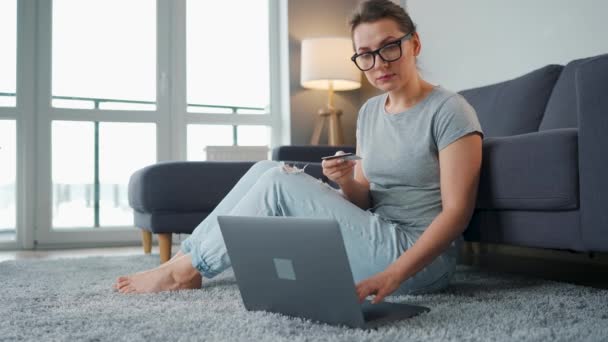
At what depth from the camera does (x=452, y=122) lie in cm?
135

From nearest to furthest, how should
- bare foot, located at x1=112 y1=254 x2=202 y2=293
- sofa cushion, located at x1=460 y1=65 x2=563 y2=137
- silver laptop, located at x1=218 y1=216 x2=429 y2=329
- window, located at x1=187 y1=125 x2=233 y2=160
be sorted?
silver laptop, located at x1=218 y1=216 x2=429 y2=329
bare foot, located at x1=112 y1=254 x2=202 y2=293
sofa cushion, located at x1=460 y1=65 x2=563 y2=137
window, located at x1=187 y1=125 x2=233 y2=160

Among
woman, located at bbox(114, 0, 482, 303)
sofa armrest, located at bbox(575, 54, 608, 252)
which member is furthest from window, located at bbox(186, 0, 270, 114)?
sofa armrest, located at bbox(575, 54, 608, 252)

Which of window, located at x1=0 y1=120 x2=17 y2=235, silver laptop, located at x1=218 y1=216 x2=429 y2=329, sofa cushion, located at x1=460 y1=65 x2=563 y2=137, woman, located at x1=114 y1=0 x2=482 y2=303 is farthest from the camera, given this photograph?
window, located at x1=0 y1=120 x2=17 y2=235

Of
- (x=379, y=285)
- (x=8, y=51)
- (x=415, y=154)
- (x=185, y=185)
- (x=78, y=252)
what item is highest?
(x=8, y=51)

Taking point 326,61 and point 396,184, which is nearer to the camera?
point 396,184

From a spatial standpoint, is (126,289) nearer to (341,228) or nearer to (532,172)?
(341,228)

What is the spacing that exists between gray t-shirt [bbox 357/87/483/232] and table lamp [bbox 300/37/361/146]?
2.41 m

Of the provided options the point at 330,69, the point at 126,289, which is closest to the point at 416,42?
the point at 126,289

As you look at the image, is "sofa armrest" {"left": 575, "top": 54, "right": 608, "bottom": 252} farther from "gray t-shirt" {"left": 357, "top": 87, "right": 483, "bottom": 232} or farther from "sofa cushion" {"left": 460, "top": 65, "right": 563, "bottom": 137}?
"sofa cushion" {"left": 460, "top": 65, "right": 563, "bottom": 137}

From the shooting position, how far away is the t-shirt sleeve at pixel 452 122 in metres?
1.34

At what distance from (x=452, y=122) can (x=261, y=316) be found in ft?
1.97

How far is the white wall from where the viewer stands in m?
2.54

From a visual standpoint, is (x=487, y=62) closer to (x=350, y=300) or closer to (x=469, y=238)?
(x=469, y=238)

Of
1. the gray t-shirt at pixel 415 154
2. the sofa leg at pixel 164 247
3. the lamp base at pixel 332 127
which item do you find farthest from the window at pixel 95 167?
the gray t-shirt at pixel 415 154
